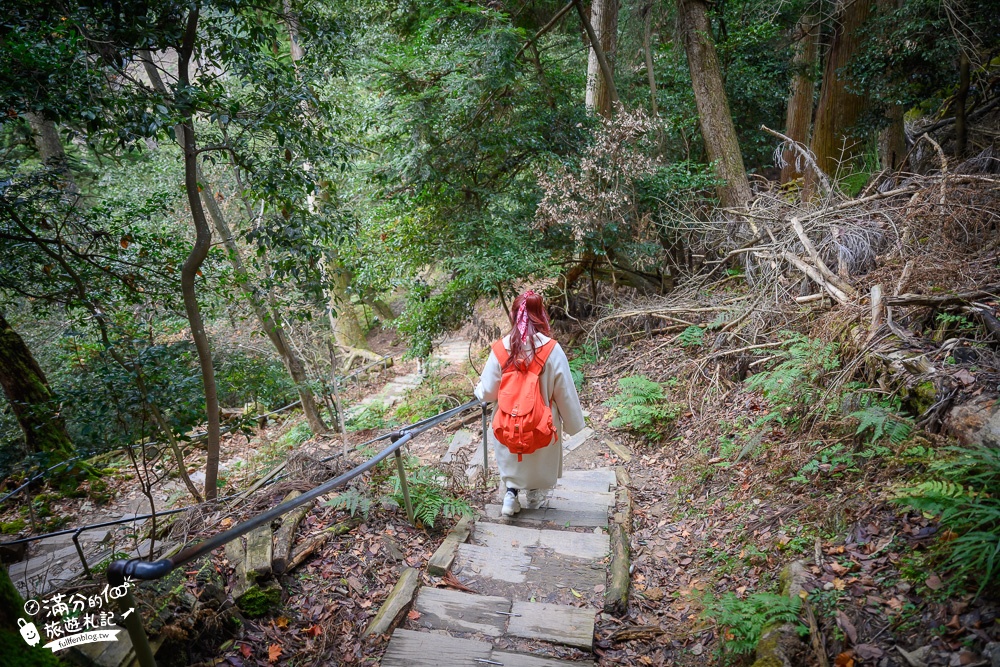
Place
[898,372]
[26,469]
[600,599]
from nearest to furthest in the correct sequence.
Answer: [600,599] → [898,372] → [26,469]

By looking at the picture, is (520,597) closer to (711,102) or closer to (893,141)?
(711,102)

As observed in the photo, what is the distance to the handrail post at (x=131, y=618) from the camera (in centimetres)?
203

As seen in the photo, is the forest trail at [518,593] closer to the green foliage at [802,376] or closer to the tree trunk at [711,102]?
the green foliage at [802,376]

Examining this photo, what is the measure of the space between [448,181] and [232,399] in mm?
7489

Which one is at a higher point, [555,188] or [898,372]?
[555,188]

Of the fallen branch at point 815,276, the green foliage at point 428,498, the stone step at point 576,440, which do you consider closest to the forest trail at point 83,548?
the green foliage at point 428,498

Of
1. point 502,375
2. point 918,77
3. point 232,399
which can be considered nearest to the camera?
point 502,375

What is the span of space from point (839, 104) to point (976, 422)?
27.2 ft

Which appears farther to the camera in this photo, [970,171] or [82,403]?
[970,171]

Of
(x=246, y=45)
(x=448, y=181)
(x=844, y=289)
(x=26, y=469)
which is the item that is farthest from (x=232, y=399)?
(x=844, y=289)

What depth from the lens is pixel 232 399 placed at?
1212cm

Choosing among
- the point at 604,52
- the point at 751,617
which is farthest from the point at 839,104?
the point at 751,617

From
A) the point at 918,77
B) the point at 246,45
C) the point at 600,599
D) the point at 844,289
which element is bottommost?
the point at 600,599

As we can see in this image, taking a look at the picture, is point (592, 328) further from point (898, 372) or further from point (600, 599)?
point (600, 599)
